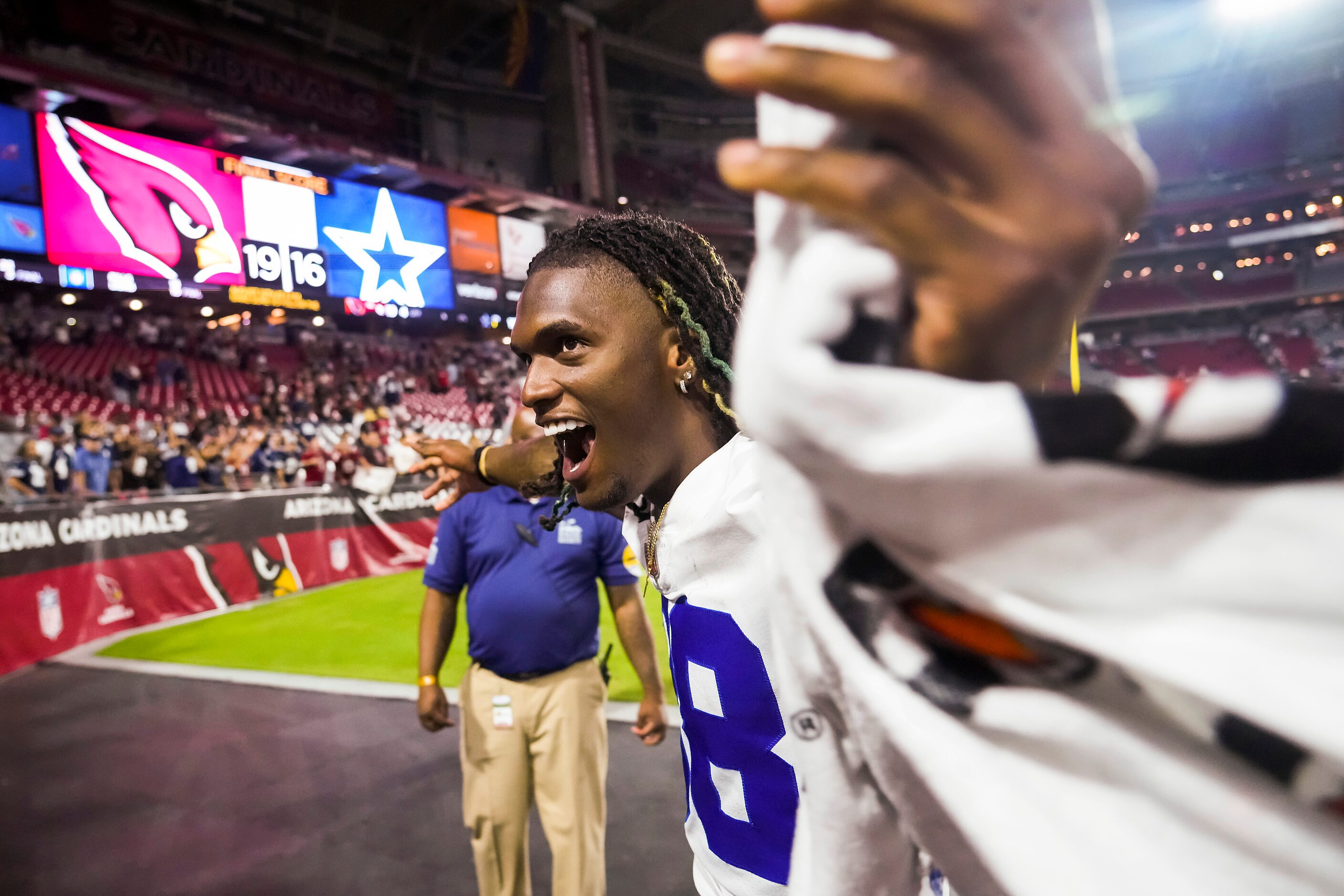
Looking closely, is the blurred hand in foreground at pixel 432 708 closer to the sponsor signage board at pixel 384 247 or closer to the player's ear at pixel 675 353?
the player's ear at pixel 675 353

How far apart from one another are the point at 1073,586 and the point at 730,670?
0.82m

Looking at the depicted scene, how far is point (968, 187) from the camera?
39 cm

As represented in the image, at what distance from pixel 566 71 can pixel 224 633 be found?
21.7 meters

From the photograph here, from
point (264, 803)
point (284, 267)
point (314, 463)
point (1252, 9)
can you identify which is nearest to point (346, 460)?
point (314, 463)

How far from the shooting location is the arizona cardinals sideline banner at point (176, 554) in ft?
22.4

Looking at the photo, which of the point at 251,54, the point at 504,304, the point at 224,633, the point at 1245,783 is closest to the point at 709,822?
the point at 1245,783

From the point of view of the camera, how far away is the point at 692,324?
53.0 inches

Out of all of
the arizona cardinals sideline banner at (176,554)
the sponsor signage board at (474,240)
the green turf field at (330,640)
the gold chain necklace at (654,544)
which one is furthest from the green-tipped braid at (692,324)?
the sponsor signage board at (474,240)

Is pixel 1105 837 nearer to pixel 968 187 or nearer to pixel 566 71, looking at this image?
pixel 968 187

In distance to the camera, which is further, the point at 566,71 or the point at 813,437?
the point at 566,71

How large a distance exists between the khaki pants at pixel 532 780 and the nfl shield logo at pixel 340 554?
7.97 metres

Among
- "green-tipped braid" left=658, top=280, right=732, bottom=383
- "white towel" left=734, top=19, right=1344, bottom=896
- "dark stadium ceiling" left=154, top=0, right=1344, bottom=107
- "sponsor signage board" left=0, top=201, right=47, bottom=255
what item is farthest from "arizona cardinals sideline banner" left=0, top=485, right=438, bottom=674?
"dark stadium ceiling" left=154, top=0, right=1344, bottom=107

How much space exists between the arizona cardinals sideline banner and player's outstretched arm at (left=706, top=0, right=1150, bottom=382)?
852cm

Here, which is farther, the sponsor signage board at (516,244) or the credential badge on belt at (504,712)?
the sponsor signage board at (516,244)
